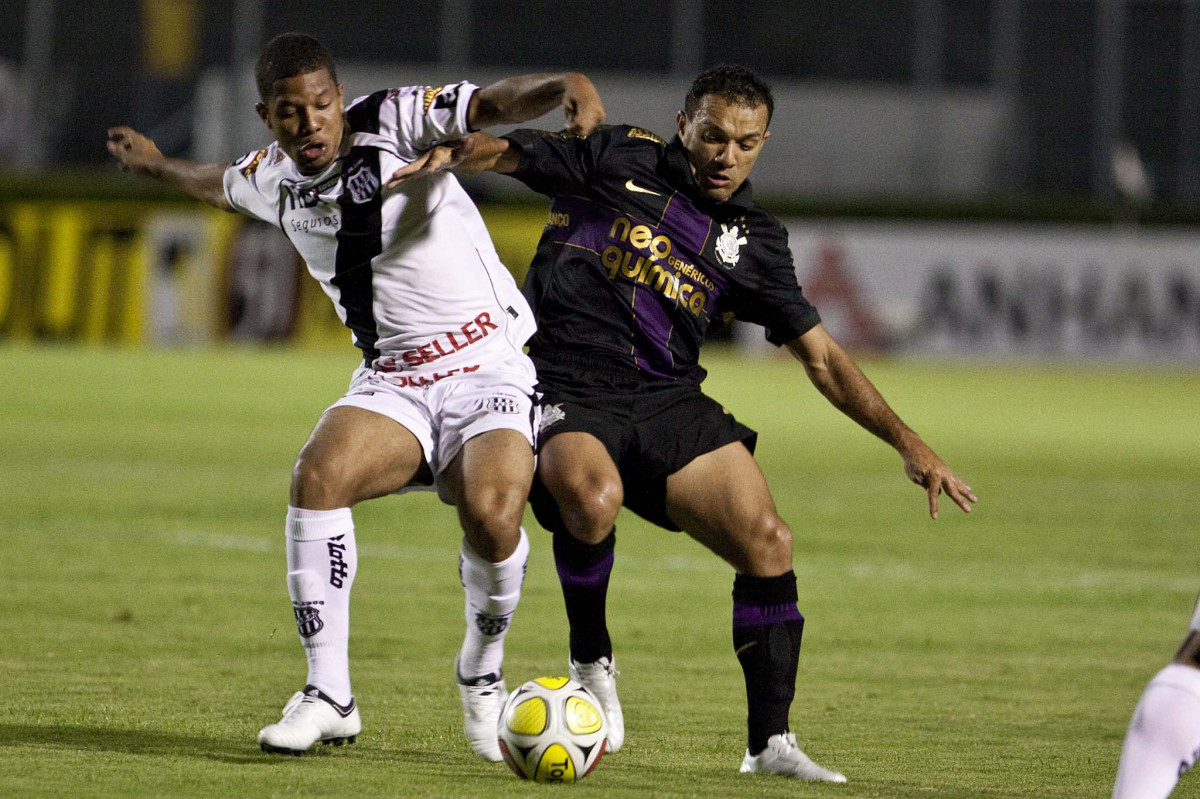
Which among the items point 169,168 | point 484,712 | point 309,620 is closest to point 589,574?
point 484,712

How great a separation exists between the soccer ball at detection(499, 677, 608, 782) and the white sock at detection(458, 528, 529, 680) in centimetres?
28

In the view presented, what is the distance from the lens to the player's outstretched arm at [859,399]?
489 cm

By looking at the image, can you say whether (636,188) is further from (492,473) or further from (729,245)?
(492,473)

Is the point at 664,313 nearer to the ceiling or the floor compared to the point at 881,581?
nearer to the ceiling

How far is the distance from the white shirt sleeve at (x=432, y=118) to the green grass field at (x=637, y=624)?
66.2 inches

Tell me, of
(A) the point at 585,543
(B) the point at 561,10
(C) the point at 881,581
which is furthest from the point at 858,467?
(B) the point at 561,10

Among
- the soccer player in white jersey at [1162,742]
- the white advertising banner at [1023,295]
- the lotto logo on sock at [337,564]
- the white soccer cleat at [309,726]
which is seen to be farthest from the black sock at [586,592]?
the white advertising banner at [1023,295]

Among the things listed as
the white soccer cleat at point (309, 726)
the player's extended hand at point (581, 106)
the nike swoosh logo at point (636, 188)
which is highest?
the player's extended hand at point (581, 106)

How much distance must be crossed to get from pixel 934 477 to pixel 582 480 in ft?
3.15

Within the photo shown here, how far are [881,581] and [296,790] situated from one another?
4.99 meters

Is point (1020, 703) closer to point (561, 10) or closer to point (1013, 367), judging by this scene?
point (1013, 367)

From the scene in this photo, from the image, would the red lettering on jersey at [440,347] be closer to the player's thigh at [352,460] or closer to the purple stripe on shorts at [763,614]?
the player's thigh at [352,460]

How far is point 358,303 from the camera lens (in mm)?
5133

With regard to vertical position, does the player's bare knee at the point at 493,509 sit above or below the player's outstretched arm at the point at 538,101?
below
